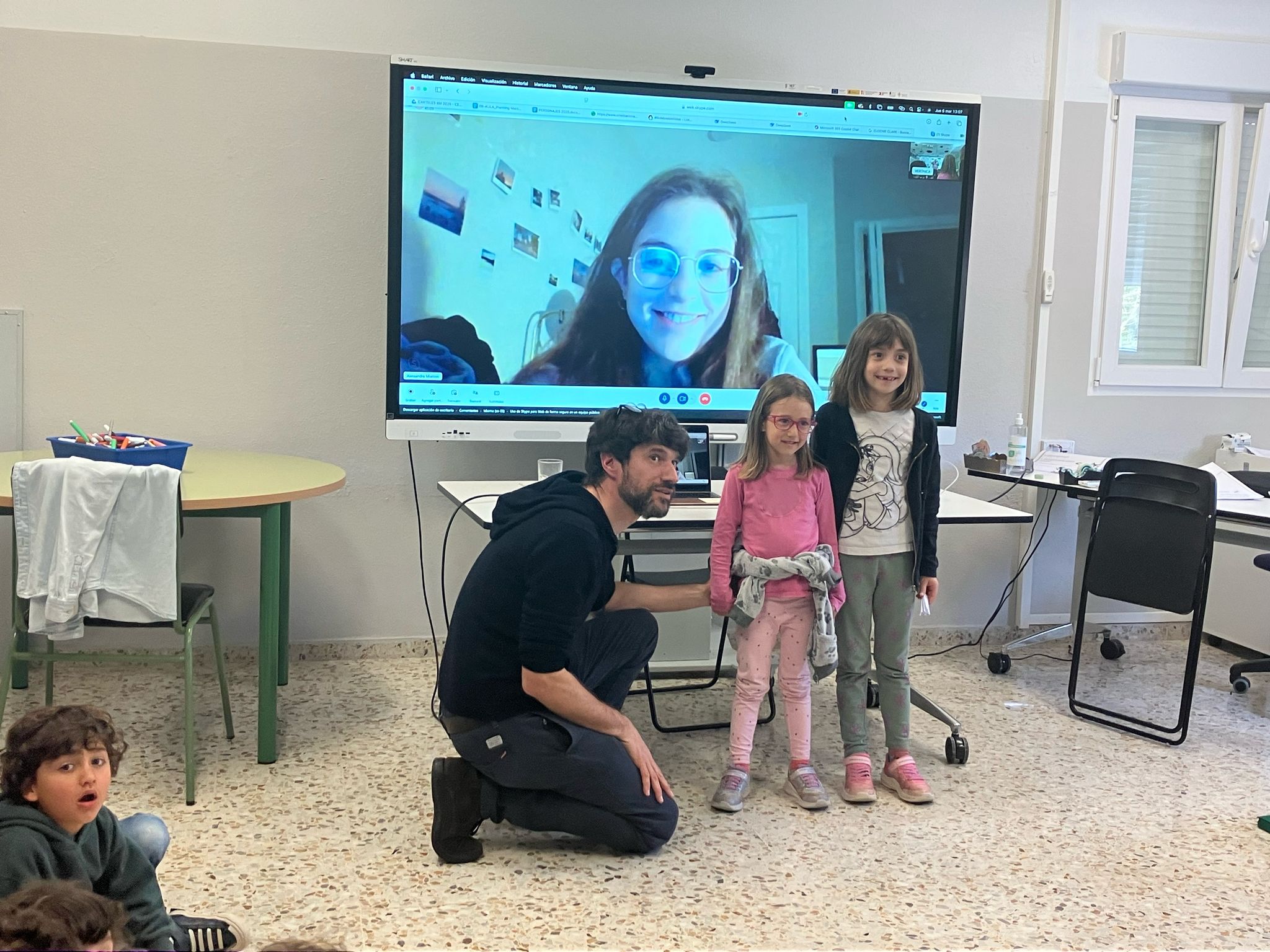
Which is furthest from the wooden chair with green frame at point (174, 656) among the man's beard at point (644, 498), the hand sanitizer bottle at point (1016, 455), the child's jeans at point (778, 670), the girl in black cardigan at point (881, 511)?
the hand sanitizer bottle at point (1016, 455)

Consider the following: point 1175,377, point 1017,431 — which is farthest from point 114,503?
point 1175,377

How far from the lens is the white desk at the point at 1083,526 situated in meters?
2.93

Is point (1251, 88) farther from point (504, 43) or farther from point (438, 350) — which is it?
point (438, 350)

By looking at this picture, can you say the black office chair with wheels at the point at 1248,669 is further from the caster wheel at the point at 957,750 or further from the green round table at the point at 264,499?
the green round table at the point at 264,499

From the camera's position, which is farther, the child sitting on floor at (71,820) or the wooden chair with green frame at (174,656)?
the wooden chair with green frame at (174,656)

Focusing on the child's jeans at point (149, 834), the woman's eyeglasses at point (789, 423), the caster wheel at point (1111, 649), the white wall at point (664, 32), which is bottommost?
the caster wheel at point (1111, 649)

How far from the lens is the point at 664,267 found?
10.7ft

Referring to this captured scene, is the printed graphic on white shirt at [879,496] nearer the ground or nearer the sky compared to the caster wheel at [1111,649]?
nearer the sky

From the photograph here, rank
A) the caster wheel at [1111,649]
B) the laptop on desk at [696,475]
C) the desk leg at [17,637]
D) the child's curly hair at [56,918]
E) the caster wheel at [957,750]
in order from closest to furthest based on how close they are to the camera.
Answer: the child's curly hair at [56,918], the desk leg at [17,637], the caster wheel at [957,750], the laptop on desk at [696,475], the caster wheel at [1111,649]

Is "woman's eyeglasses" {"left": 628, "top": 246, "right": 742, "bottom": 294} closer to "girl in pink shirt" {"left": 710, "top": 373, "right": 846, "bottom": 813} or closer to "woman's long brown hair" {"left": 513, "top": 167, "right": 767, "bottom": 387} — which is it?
"woman's long brown hair" {"left": 513, "top": 167, "right": 767, "bottom": 387}

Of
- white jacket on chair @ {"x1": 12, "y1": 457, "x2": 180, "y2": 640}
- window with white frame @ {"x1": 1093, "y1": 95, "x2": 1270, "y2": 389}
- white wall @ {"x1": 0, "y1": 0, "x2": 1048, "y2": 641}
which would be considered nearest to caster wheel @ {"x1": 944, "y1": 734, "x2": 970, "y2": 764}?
white wall @ {"x1": 0, "y1": 0, "x2": 1048, "y2": 641}

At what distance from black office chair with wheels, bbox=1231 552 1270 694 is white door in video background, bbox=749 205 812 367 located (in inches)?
65.2

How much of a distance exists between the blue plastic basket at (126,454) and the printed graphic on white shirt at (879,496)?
1624 millimetres

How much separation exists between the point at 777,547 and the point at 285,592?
1.61m
